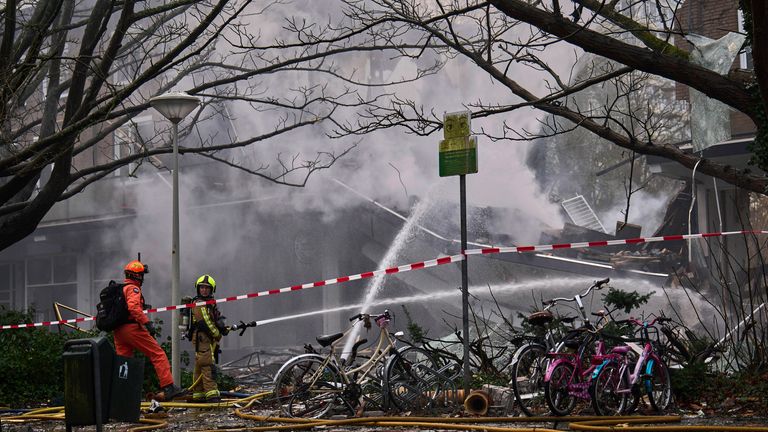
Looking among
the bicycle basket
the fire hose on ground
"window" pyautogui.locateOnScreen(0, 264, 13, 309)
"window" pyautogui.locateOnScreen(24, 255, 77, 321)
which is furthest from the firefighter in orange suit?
"window" pyautogui.locateOnScreen(0, 264, 13, 309)

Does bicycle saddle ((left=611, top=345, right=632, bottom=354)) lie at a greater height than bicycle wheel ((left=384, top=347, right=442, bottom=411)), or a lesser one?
greater

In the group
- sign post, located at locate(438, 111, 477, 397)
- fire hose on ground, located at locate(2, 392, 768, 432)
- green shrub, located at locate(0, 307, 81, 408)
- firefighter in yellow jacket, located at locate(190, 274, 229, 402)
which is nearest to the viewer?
fire hose on ground, located at locate(2, 392, 768, 432)

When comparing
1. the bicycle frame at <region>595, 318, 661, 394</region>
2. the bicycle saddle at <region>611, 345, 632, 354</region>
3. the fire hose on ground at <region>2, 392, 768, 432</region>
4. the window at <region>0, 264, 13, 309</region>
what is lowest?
the fire hose on ground at <region>2, 392, 768, 432</region>

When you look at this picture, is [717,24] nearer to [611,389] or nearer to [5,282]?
[611,389]

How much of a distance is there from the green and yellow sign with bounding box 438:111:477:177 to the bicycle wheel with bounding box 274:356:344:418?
197cm

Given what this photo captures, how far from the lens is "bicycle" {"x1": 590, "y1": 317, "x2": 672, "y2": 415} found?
27.5 ft

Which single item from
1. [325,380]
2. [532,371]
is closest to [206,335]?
[325,380]

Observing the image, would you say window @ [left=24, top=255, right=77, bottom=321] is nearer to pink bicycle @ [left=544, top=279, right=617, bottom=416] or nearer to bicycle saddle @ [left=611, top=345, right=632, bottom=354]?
pink bicycle @ [left=544, top=279, right=617, bottom=416]

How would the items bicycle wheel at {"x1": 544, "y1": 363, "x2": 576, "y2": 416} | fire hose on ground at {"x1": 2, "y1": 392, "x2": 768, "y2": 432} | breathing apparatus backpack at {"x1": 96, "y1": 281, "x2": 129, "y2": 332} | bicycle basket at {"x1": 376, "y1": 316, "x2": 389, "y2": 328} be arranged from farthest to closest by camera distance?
breathing apparatus backpack at {"x1": 96, "y1": 281, "x2": 129, "y2": 332}, bicycle basket at {"x1": 376, "y1": 316, "x2": 389, "y2": 328}, bicycle wheel at {"x1": 544, "y1": 363, "x2": 576, "y2": 416}, fire hose on ground at {"x1": 2, "y1": 392, "x2": 768, "y2": 432}

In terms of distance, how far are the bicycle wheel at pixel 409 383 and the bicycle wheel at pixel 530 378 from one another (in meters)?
0.91

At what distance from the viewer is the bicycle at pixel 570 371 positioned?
26.7 ft

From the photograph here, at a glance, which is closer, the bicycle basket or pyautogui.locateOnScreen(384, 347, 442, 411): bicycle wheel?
pyautogui.locateOnScreen(384, 347, 442, 411): bicycle wheel

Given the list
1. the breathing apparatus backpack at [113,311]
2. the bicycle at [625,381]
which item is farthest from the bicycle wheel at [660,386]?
the breathing apparatus backpack at [113,311]

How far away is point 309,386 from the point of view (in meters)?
9.20
